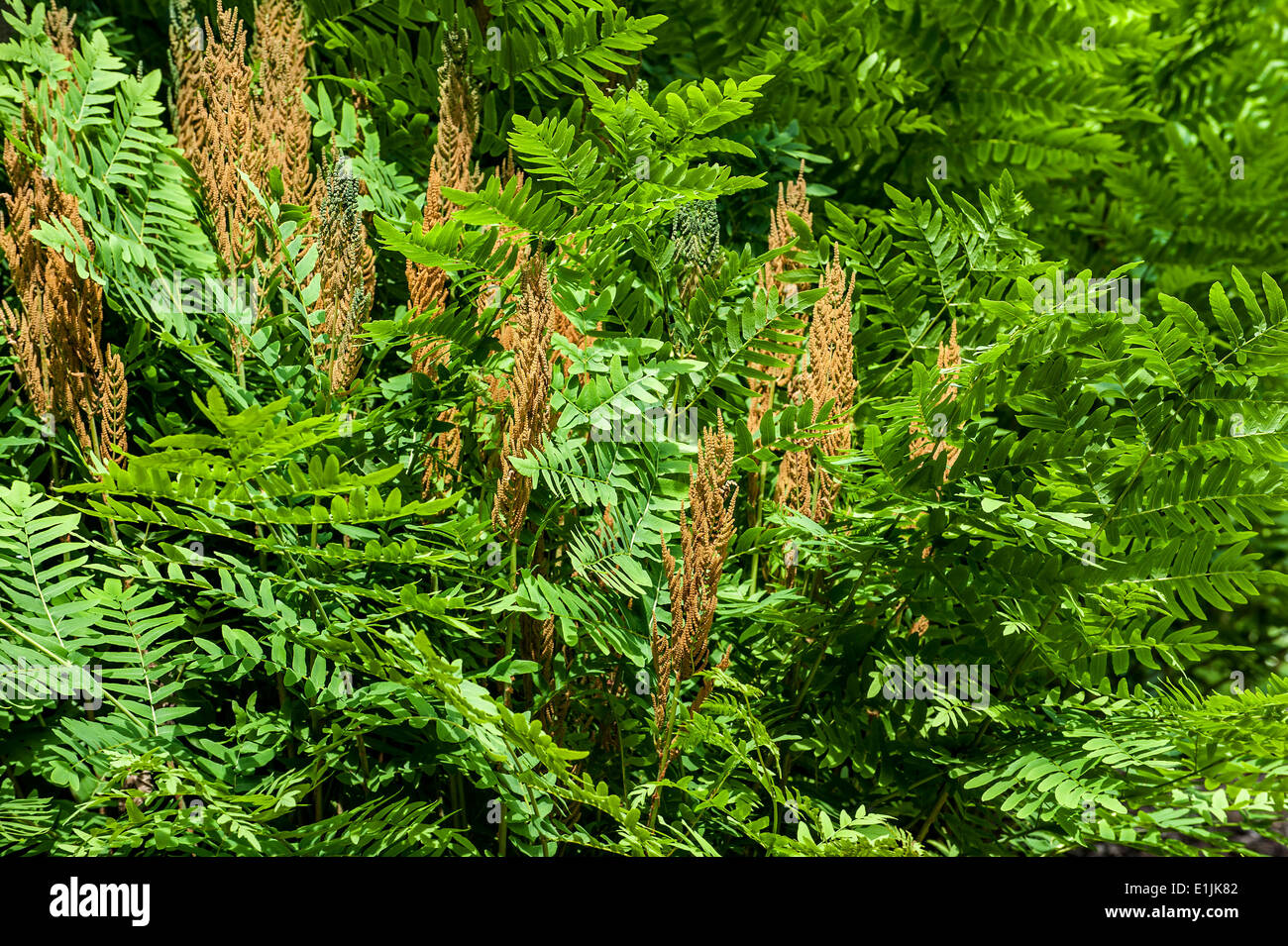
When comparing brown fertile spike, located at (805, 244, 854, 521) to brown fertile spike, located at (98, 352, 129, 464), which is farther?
brown fertile spike, located at (805, 244, 854, 521)

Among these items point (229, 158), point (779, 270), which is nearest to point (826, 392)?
point (779, 270)

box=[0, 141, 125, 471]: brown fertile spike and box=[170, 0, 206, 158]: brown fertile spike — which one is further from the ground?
box=[170, 0, 206, 158]: brown fertile spike

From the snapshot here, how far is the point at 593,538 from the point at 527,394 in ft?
0.70

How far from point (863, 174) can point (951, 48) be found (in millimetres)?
307

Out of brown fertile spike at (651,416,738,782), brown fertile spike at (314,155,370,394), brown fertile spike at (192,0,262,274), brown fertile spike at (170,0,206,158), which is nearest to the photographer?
brown fertile spike at (651,416,738,782)

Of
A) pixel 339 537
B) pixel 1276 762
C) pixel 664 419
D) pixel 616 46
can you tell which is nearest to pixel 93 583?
pixel 339 537

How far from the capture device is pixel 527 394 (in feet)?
4.39

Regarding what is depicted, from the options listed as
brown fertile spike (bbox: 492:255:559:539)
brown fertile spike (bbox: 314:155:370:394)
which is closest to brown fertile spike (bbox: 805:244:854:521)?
brown fertile spike (bbox: 492:255:559:539)

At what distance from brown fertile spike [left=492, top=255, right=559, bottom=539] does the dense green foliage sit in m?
0.04

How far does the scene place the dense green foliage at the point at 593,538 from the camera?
4.45 ft

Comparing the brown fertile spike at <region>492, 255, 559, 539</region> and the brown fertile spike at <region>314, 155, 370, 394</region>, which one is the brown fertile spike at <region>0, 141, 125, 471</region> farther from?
the brown fertile spike at <region>492, 255, 559, 539</region>

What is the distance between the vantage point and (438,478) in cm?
156

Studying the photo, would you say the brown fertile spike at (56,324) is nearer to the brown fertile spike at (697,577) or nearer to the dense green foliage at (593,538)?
the dense green foliage at (593,538)

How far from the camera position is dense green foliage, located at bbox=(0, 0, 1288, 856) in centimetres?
136
